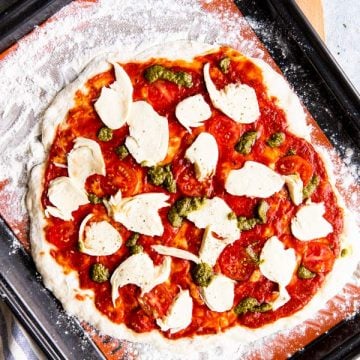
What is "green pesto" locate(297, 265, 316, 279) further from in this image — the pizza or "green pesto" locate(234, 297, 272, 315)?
"green pesto" locate(234, 297, 272, 315)

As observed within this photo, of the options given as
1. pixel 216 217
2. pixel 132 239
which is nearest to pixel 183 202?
pixel 216 217

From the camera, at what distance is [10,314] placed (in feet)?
9.57

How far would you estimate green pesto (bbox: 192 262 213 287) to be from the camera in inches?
107

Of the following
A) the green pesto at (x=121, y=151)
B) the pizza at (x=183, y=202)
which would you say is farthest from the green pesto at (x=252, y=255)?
the green pesto at (x=121, y=151)

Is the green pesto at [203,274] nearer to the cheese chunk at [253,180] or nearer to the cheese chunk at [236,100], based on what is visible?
the cheese chunk at [253,180]

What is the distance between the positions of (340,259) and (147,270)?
2.40ft

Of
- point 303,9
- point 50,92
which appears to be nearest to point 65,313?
point 50,92

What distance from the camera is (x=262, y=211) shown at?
273cm

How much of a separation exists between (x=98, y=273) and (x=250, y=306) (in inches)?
22.8

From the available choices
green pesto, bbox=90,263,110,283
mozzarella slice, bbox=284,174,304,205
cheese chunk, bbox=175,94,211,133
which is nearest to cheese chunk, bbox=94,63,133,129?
cheese chunk, bbox=175,94,211,133

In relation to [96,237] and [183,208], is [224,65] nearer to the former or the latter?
[183,208]

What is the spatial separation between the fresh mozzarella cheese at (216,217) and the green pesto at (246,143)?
0.20 m

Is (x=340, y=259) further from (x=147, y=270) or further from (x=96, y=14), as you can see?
(x=96, y=14)

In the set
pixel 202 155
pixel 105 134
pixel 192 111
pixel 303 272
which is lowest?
pixel 303 272
